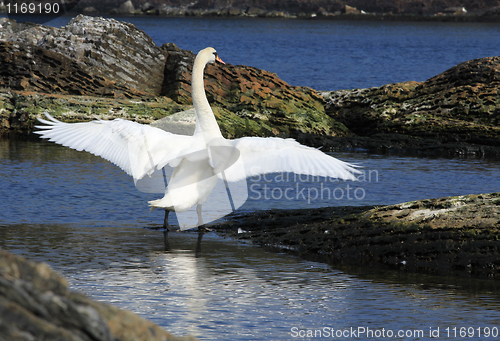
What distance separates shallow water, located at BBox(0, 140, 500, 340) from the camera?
14.9 feet

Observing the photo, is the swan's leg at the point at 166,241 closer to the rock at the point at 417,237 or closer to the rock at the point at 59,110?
the rock at the point at 417,237

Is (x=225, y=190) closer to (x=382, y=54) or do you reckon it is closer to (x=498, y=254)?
(x=498, y=254)

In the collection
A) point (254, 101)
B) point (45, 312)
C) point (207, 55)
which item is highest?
point (254, 101)

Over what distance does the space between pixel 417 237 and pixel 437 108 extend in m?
11.0

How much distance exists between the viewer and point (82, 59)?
17.9 m

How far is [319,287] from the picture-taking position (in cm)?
549

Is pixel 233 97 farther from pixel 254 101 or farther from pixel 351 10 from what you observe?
pixel 351 10

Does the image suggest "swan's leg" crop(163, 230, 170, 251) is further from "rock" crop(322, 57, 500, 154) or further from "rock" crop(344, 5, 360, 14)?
"rock" crop(344, 5, 360, 14)

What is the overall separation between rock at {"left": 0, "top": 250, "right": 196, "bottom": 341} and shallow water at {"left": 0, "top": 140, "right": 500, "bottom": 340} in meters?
2.17

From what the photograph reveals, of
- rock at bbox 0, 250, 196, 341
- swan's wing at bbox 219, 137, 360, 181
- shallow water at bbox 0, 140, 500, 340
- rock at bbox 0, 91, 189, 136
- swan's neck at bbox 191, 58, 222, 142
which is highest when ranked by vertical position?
rock at bbox 0, 91, 189, 136

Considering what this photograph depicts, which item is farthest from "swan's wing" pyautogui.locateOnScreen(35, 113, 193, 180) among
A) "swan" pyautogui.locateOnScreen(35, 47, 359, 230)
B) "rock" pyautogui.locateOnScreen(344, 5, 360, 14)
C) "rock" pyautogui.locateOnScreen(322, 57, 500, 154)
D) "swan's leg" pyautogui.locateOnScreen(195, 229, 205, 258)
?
"rock" pyautogui.locateOnScreen(344, 5, 360, 14)

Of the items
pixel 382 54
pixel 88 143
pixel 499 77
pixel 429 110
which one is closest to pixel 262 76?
pixel 429 110

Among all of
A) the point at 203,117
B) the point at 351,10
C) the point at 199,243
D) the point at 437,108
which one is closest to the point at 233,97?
the point at 437,108

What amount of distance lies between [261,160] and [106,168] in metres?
5.97
